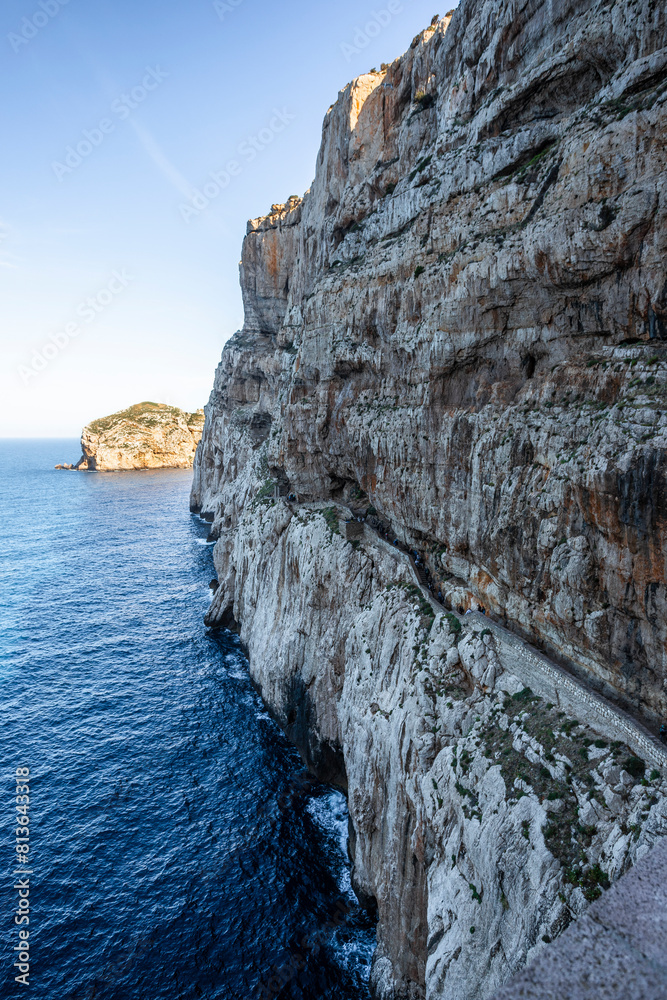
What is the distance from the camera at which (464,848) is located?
60.2 feet

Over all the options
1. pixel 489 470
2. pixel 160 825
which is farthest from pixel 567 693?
pixel 160 825

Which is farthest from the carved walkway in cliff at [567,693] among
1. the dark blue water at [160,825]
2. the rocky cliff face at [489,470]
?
the dark blue water at [160,825]

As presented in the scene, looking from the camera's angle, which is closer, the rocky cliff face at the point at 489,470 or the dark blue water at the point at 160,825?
the rocky cliff face at the point at 489,470

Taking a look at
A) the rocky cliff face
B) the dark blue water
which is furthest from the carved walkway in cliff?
the dark blue water

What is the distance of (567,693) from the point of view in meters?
19.4

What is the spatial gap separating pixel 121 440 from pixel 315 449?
6720 inches

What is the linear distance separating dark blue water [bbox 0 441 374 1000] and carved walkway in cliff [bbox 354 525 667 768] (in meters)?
16.3

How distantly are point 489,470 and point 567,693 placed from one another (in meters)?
10.7

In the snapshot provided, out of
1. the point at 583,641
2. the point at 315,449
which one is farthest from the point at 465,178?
the point at 583,641

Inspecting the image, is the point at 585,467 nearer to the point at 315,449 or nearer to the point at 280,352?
the point at 315,449

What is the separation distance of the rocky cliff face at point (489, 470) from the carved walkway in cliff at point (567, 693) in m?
0.74

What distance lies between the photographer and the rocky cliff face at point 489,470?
56.5 feet

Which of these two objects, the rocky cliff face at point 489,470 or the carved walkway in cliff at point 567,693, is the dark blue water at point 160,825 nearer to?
the rocky cliff face at point 489,470

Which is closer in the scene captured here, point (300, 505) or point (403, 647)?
point (403, 647)
